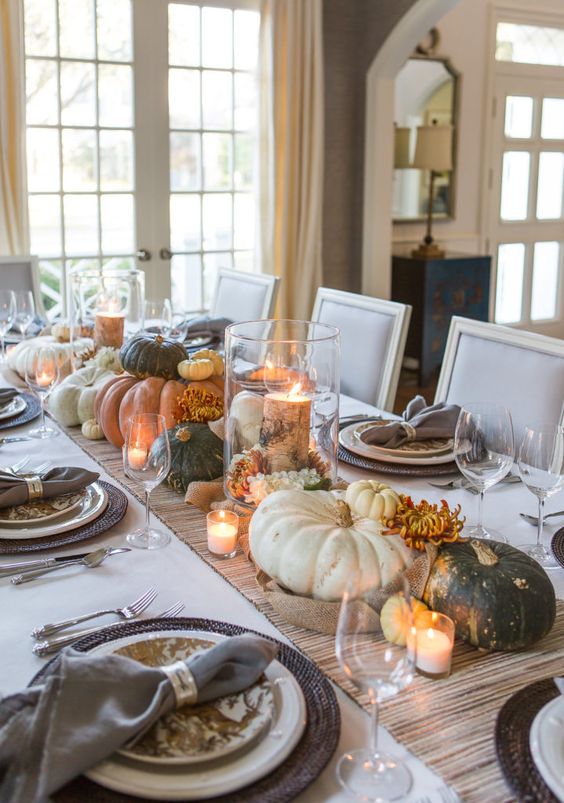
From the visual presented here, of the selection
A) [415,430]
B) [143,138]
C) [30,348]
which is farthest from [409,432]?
[143,138]

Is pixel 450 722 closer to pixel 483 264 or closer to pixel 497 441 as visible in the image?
pixel 497 441

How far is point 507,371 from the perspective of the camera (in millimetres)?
2135

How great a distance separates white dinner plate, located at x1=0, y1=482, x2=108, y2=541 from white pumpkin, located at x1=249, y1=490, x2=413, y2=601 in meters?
0.35

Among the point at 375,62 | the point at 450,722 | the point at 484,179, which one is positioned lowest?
the point at 450,722

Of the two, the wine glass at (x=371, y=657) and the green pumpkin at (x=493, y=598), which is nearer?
the wine glass at (x=371, y=657)

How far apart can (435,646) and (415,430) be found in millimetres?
867

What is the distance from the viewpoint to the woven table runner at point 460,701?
84 centimetres

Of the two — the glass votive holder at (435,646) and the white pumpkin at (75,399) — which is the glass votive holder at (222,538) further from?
the white pumpkin at (75,399)

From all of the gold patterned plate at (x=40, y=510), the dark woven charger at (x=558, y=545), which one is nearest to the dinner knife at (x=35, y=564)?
the gold patterned plate at (x=40, y=510)

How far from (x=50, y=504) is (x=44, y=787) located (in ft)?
2.50

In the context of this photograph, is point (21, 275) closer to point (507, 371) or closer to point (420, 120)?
point (507, 371)

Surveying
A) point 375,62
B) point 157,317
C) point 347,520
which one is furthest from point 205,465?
point 375,62

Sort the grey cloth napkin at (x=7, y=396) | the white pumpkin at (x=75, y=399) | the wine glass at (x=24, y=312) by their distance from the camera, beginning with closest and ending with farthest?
the white pumpkin at (x=75, y=399) → the grey cloth napkin at (x=7, y=396) → the wine glass at (x=24, y=312)

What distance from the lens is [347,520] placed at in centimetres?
117
